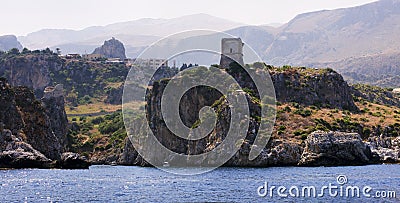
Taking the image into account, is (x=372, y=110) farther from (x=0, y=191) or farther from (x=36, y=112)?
(x=0, y=191)

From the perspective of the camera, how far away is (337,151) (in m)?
117

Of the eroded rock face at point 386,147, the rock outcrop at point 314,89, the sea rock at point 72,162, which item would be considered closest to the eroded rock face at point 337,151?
the eroded rock face at point 386,147

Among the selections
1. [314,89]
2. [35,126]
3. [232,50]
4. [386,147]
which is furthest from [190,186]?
[232,50]

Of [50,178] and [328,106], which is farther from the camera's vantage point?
[328,106]

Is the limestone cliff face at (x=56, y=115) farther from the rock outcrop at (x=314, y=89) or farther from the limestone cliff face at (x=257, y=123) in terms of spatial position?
the rock outcrop at (x=314, y=89)

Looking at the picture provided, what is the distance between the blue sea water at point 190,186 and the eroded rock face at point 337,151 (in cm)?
1497

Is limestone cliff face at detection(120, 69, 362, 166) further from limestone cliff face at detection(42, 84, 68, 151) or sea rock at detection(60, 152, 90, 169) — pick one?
sea rock at detection(60, 152, 90, 169)

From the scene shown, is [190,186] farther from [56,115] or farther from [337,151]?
[56,115]

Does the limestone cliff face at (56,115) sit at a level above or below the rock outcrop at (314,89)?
below

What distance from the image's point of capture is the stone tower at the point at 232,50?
16450cm

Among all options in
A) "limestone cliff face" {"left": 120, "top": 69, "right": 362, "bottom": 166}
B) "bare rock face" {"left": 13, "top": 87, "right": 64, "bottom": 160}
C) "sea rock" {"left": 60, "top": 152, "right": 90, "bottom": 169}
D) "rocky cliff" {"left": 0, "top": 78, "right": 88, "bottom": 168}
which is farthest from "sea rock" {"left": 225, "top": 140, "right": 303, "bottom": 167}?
"bare rock face" {"left": 13, "top": 87, "right": 64, "bottom": 160}

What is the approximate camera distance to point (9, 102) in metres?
125

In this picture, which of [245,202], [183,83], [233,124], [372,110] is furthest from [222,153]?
[245,202]

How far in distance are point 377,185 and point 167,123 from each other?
86755 mm
